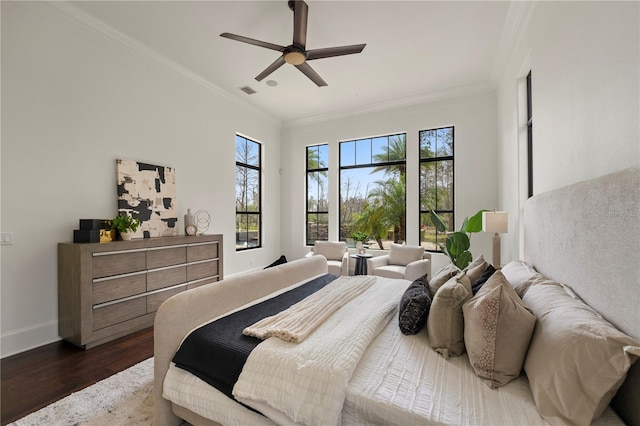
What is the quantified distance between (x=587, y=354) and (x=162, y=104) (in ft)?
15.5

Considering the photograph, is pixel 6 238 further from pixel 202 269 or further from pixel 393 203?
pixel 393 203

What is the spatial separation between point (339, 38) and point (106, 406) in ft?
13.3

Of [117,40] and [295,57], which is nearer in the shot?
[295,57]

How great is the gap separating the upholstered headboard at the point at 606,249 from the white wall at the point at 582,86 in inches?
8.4

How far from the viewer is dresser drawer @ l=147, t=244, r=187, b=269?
10.2 ft

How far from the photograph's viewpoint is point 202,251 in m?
3.76

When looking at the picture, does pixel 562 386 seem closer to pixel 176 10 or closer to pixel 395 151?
pixel 176 10

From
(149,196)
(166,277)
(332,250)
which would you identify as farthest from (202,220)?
(332,250)

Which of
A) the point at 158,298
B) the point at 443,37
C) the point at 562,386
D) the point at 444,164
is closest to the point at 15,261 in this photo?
the point at 158,298

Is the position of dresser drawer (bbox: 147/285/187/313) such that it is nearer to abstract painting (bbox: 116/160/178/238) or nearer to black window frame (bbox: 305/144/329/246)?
abstract painting (bbox: 116/160/178/238)

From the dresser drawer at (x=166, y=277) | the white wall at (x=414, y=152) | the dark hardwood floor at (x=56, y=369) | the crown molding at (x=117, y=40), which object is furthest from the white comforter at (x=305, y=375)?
the white wall at (x=414, y=152)

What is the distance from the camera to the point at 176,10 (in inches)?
111

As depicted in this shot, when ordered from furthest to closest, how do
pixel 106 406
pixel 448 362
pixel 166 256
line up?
pixel 166 256, pixel 106 406, pixel 448 362

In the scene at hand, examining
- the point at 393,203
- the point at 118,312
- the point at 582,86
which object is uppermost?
the point at 582,86
